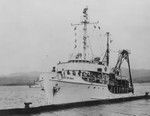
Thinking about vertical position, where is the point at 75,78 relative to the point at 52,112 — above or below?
above

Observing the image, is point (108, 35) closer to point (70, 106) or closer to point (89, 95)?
point (89, 95)

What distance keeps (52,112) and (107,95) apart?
62.8 ft

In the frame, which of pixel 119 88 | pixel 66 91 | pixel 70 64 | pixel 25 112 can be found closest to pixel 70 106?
pixel 25 112

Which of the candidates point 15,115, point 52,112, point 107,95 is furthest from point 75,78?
point 15,115

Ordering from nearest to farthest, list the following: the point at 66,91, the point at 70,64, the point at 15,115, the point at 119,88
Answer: the point at 15,115
the point at 66,91
the point at 70,64
the point at 119,88

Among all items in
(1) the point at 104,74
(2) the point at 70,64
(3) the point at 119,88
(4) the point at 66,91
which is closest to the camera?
(4) the point at 66,91

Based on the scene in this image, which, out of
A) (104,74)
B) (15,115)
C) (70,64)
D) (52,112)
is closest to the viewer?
(15,115)

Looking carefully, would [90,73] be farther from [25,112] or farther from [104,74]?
[25,112]

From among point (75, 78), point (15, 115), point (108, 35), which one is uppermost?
point (108, 35)

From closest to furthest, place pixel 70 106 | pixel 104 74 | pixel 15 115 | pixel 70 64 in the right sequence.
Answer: pixel 15 115 → pixel 70 106 → pixel 70 64 → pixel 104 74

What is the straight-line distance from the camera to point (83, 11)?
1439 inches

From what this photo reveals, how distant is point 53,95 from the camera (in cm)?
3244

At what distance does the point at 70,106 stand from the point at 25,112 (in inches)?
185

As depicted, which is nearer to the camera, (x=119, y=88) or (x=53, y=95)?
(x=53, y=95)
